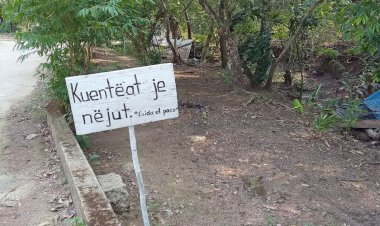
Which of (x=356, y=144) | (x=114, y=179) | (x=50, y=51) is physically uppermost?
(x=50, y=51)

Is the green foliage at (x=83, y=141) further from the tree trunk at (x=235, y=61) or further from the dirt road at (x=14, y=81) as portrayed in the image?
the tree trunk at (x=235, y=61)

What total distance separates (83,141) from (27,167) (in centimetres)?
72

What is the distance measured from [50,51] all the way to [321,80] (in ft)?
30.5

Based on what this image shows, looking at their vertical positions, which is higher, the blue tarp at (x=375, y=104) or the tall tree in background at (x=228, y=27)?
the tall tree in background at (x=228, y=27)

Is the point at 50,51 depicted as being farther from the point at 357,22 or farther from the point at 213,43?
the point at 213,43

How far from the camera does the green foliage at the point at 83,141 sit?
5012mm

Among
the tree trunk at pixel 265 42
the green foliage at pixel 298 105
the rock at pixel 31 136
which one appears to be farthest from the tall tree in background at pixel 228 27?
the rock at pixel 31 136

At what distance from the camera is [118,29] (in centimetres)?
483

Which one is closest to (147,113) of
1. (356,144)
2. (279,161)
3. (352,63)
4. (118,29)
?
(118,29)

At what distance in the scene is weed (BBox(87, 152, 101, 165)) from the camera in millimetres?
4713

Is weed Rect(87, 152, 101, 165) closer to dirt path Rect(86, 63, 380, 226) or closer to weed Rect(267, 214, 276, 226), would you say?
dirt path Rect(86, 63, 380, 226)

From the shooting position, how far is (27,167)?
465cm

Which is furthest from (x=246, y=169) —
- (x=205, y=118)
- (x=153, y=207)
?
(x=205, y=118)

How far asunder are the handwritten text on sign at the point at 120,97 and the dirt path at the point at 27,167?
126 cm
